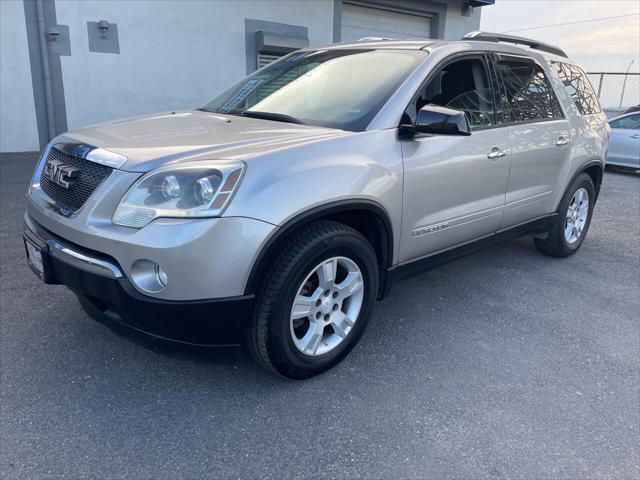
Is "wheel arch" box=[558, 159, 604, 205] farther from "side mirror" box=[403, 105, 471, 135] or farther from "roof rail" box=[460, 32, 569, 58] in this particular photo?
"side mirror" box=[403, 105, 471, 135]

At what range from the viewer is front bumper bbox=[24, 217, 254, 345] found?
91.1 inches

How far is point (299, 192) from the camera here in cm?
252

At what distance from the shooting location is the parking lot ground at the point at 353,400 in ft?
7.51

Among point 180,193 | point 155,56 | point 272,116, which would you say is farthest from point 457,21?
point 180,193

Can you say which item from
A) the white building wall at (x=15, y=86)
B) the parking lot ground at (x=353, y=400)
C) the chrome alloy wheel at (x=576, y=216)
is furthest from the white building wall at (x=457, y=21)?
the parking lot ground at (x=353, y=400)

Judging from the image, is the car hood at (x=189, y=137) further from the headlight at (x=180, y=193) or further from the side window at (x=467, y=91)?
the side window at (x=467, y=91)

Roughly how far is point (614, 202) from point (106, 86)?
29.6ft

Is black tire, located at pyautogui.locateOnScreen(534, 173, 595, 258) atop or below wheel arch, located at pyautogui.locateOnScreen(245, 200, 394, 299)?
below

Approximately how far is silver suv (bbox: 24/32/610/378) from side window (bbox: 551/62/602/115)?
1.86 feet

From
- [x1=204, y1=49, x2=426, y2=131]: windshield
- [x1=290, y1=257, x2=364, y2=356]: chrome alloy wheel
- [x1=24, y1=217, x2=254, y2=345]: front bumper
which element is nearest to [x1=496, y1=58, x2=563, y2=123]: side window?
[x1=204, y1=49, x2=426, y2=131]: windshield

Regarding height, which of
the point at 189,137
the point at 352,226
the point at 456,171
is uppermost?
the point at 189,137

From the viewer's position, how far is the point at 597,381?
9.91ft

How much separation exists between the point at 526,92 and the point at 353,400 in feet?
9.37

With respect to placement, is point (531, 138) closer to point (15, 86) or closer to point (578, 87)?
point (578, 87)
